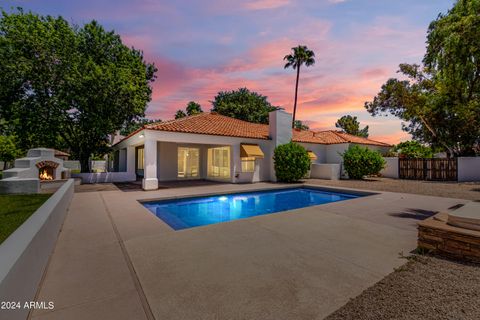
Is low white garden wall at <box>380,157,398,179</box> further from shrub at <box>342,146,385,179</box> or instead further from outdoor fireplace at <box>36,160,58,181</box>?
outdoor fireplace at <box>36,160,58,181</box>

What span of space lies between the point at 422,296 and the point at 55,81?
93.7 feet

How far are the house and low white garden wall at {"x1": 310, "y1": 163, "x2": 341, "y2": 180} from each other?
3.98 m

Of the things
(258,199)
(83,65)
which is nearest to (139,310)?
(258,199)

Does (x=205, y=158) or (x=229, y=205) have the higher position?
(x=205, y=158)

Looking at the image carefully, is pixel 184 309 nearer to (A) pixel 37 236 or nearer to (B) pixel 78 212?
(A) pixel 37 236

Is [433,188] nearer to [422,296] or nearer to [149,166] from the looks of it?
[422,296]

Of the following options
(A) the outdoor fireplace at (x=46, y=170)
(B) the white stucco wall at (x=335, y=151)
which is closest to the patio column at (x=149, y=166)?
(A) the outdoor fireplace at (x=46, y=170)

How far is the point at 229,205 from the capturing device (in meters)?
13.6

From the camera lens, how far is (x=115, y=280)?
13.5 feet

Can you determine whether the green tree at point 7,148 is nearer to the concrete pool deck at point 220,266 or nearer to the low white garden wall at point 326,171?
the concrete pool deck at point 220,266

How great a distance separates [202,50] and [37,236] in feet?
40.9

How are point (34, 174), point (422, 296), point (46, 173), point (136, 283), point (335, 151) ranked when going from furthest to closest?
point (335, 151) → point (46, 173) → point (34, 174) → point (136, 283) → point (422, 296)

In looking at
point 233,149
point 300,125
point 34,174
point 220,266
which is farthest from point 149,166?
point 300,125

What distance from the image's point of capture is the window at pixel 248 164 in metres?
21.2
